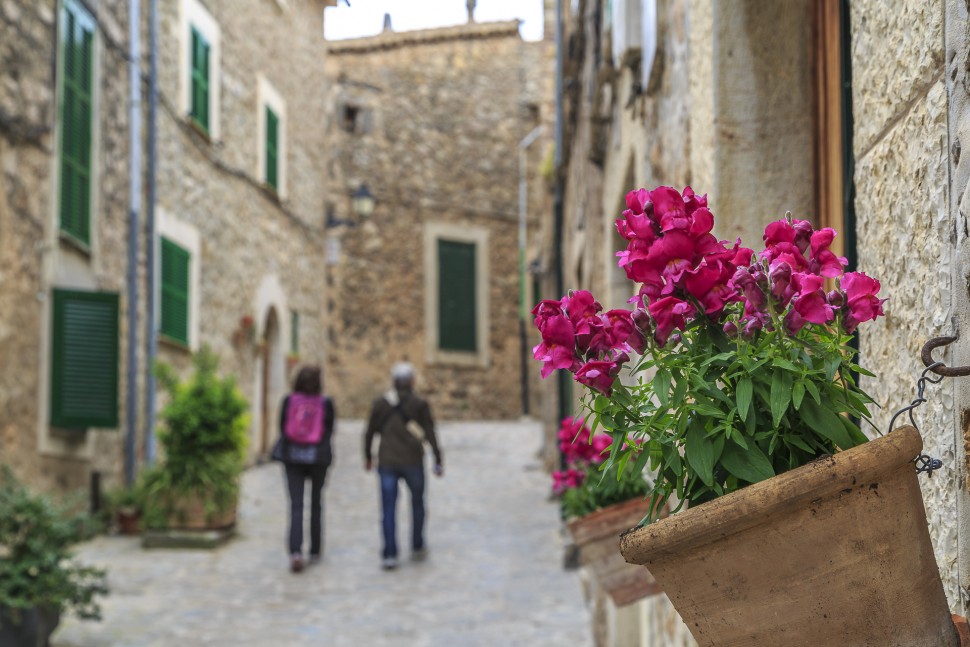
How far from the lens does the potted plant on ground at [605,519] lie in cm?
404

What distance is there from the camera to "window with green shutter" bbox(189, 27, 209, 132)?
13203mm

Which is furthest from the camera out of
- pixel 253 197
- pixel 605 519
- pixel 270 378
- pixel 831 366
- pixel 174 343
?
pixel 270 378

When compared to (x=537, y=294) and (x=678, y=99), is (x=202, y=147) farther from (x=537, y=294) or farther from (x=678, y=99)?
(x=678, y=99)

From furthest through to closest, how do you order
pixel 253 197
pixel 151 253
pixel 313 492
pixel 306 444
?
1. pixel 253 197
2. pixel 151 253
3. pixel 313 492
4. pixel 306 444

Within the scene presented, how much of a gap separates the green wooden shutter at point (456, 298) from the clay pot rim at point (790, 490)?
2046 centimetres

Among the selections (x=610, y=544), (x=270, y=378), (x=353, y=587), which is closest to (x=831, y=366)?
(x=610, y=544)

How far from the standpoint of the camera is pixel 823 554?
148 centimetres

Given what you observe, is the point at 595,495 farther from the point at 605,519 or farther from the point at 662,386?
the point at 662,386

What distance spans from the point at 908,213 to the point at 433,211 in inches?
808

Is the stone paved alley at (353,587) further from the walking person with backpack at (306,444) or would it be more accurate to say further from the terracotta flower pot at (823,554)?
the terracotta flower pot at (823,554)

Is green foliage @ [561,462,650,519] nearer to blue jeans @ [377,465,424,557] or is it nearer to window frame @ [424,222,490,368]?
blue jeans @ [377,465,424,557]

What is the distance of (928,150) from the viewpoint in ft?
5.63

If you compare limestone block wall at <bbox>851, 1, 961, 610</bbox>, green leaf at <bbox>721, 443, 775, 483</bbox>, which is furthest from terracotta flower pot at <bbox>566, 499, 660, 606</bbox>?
green leaf at <bbox>721, 443, 775, 483</bbox>

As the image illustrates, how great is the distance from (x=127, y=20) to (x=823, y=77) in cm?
964
